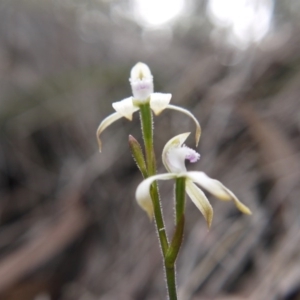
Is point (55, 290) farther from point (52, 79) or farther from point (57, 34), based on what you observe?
point (57, 34)

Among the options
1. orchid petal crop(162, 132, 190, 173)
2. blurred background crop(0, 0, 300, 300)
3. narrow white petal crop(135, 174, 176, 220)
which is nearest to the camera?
narrow white petal crop(135, 174, 176, 220)

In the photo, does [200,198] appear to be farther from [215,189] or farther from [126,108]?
[126,108]

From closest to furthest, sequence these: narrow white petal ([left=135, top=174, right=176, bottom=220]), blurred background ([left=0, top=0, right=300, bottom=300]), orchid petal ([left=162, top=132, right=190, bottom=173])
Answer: narrow white petal ([left=135, top=174, right=176, bottom=220]) → orchid petal ([left=162, top=132, right=190, bottom=173]) → blurred background ([left=0, top=0, right=300, bottom=300])

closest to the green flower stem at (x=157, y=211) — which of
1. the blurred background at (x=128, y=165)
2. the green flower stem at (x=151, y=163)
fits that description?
the green flower stem at (x=151, y=163)

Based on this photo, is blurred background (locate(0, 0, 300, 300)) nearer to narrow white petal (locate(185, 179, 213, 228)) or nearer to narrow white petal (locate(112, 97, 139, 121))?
narrow white petal (locate(185, 179, 213, 228))

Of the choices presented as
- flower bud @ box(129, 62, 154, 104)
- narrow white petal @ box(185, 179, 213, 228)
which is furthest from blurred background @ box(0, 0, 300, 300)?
flower bud @ box(129, 62, 154, 104)

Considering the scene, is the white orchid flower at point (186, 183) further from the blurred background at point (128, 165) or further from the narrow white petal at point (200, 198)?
the blurred background at point (128, 165)

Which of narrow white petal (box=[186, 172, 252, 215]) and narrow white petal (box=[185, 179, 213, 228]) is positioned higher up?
narrow white petal (box=[185, 179, 213, 228])
